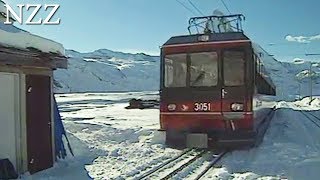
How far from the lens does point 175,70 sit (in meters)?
12.5

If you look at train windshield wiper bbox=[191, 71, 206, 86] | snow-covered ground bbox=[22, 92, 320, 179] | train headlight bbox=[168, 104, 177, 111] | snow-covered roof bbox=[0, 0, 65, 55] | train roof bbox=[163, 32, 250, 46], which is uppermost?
train roof bbox=[163, 32, 250, 46]

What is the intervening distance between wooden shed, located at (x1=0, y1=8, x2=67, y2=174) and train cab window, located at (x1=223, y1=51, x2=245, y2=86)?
4.40 m

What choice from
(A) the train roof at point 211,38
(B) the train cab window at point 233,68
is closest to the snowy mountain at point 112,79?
(A) the train roof at point 211,38

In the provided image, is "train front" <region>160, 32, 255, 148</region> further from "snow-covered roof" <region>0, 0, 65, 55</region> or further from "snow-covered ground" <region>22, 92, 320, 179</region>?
"snow-covered roof" <region>0, 0, 65, 55</region>

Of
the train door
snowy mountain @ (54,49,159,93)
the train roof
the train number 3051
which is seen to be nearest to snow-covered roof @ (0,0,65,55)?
the train roof

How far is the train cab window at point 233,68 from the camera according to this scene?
11.9 meters

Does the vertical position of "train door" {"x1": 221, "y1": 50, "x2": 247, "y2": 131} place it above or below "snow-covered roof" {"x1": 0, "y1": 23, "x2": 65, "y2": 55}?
below

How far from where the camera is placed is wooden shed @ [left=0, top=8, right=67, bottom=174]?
327 inches

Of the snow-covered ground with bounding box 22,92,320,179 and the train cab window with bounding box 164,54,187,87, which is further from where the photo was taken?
the train cab window with bounding box 164,54,187,87

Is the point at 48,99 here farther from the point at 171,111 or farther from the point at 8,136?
the point at 171,111

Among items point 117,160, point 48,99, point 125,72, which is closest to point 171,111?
point 117,160

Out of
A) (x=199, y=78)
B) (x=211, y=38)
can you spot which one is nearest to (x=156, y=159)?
(x=199, y=78)

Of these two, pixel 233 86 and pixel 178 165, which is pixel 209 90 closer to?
pixel 233 86

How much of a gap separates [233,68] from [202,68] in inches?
33.2
